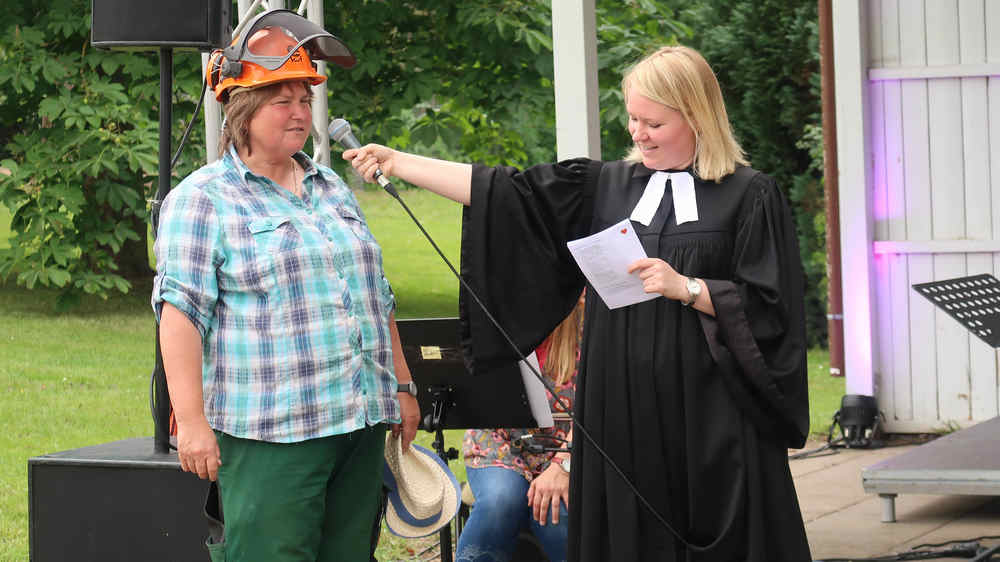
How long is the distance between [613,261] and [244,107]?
0.89 metres

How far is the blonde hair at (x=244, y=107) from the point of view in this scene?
2760 millimetres

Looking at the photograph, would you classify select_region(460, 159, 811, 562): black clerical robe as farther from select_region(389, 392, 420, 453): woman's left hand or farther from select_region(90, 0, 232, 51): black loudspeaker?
select_region(90, 0, 232, 51): black loudspeaker

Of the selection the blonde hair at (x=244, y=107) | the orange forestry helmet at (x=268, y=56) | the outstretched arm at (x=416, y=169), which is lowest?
the outstretched arm at (x=416, y=169)

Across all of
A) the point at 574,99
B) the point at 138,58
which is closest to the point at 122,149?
the point at 138,58

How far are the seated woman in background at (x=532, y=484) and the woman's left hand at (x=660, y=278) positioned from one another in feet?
2.71

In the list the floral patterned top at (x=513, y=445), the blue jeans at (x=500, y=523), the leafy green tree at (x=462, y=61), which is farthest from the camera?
the leafy green tree at (x=462, y=61)

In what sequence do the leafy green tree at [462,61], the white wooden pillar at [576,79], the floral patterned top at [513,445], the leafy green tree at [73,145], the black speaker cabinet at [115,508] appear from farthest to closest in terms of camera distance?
the leafy green tree at [462,61], the leafy green tree at [73,145], the white wooden pillar at [576,79], the floral patterned top at [513,445], the black speaker cabinet at [115,508]

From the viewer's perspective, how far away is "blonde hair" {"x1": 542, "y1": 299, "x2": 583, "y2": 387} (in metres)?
3.62

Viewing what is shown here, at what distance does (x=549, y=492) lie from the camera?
11.6ft

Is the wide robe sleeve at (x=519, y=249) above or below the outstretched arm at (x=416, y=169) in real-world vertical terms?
below

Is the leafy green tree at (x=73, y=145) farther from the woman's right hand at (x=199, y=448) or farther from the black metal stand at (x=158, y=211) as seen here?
the woman's right hand at (x=199, y=448)

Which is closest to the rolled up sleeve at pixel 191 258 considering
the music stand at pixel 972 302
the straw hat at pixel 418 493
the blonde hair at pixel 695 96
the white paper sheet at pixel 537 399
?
the straw hat at pixel 418 493

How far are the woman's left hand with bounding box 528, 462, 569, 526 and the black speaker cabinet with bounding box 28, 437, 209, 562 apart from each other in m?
0.93

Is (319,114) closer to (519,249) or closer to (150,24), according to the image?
(150,24)
